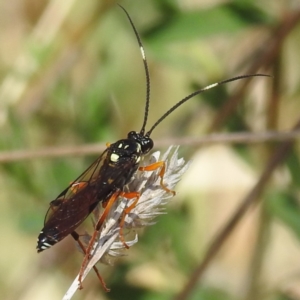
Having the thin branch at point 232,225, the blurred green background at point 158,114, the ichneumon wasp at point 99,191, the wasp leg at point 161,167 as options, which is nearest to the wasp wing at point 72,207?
the ichneumon wasp at point 99,191

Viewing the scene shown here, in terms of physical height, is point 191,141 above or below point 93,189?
above

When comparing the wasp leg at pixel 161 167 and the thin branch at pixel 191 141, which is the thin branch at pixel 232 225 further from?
the wasp leg at pixel 161 167

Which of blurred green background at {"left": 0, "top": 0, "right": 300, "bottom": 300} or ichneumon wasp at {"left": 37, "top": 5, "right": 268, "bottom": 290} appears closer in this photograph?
ichneumon wasp at {"left": 37, "top": 5, "right": 268, "bottom": 290}

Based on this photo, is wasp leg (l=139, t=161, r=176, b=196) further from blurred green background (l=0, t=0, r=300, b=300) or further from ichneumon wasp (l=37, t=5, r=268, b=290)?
blurred green background (l=0, t=0, r=300, b=300)

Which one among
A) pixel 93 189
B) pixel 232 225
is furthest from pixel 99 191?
pixel 232 225

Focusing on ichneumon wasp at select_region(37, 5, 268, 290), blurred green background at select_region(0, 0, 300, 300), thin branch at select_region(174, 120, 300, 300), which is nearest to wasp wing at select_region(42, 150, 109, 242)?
ichneumon wasp at select_region(37, 5, 268, 290)

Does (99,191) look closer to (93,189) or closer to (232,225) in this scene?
(93,189)
